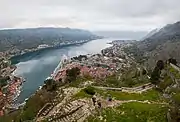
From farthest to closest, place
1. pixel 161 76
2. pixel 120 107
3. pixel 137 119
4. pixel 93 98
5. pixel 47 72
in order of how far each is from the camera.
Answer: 1. pixel 47 72
2. pixel 161 76
3. pixel 93 98
4. pixel 120 107
5. pixel 137 119

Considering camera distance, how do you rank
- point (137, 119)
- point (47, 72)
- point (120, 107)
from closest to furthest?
point (137, 119), point (120, 107), point (47, 72)

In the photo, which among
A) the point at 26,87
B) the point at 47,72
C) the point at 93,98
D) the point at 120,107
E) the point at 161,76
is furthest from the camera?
the point at 47,72

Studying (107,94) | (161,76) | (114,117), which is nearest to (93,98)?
(107,94)

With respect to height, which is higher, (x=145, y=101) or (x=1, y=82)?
(x=145, y=101)

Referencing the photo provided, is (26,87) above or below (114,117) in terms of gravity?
below

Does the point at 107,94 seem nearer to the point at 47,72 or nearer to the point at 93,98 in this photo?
the point at 93,98

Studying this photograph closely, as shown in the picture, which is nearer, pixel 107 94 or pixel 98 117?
pixel 98 117

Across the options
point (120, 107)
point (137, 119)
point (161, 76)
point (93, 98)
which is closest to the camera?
point (137, 119)

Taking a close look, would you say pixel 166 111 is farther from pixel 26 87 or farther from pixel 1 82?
pixel 1 82

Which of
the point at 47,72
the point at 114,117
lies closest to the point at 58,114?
the point at 114,117
